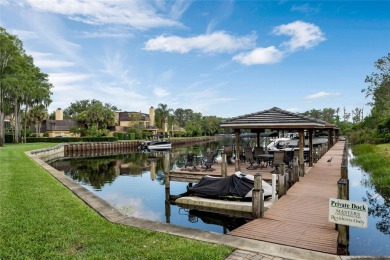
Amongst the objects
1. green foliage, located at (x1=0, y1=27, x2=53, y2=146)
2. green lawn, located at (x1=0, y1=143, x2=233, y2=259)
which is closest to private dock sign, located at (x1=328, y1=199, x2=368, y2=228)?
green lawn, located at (x1=0, y1=143, x2=233, y2=259)

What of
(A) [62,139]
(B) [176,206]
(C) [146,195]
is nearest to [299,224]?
(B) [176,206]

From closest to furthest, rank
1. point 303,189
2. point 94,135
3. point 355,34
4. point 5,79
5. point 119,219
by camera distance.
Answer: point 119,219
point 303,189
point 355,34
point 5,79
point 94,135

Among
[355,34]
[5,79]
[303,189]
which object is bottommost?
[303,189]

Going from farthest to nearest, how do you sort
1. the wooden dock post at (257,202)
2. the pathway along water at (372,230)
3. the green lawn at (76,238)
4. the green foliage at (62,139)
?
the green foliage at (62,139) → the wooden dock post at (257,202) → the pathway along water at (372,230) → the green lawn at (76,238)

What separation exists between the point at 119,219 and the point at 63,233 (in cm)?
156

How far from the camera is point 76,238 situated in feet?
21.6

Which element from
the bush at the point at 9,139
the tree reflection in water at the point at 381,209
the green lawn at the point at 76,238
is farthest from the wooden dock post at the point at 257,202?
the bush at the point at 9,139

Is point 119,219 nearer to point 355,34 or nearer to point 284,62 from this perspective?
point 355,34

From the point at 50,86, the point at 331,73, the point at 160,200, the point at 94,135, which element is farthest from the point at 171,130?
the point at 160,200

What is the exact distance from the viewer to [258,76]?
4444 centimetres

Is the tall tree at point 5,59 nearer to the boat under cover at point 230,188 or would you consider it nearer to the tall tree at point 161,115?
the boat under cover at point 230,188

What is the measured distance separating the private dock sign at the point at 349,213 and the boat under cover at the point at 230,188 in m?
4.74

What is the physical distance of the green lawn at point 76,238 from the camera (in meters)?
5.74

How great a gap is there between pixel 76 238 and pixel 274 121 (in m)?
10.6
